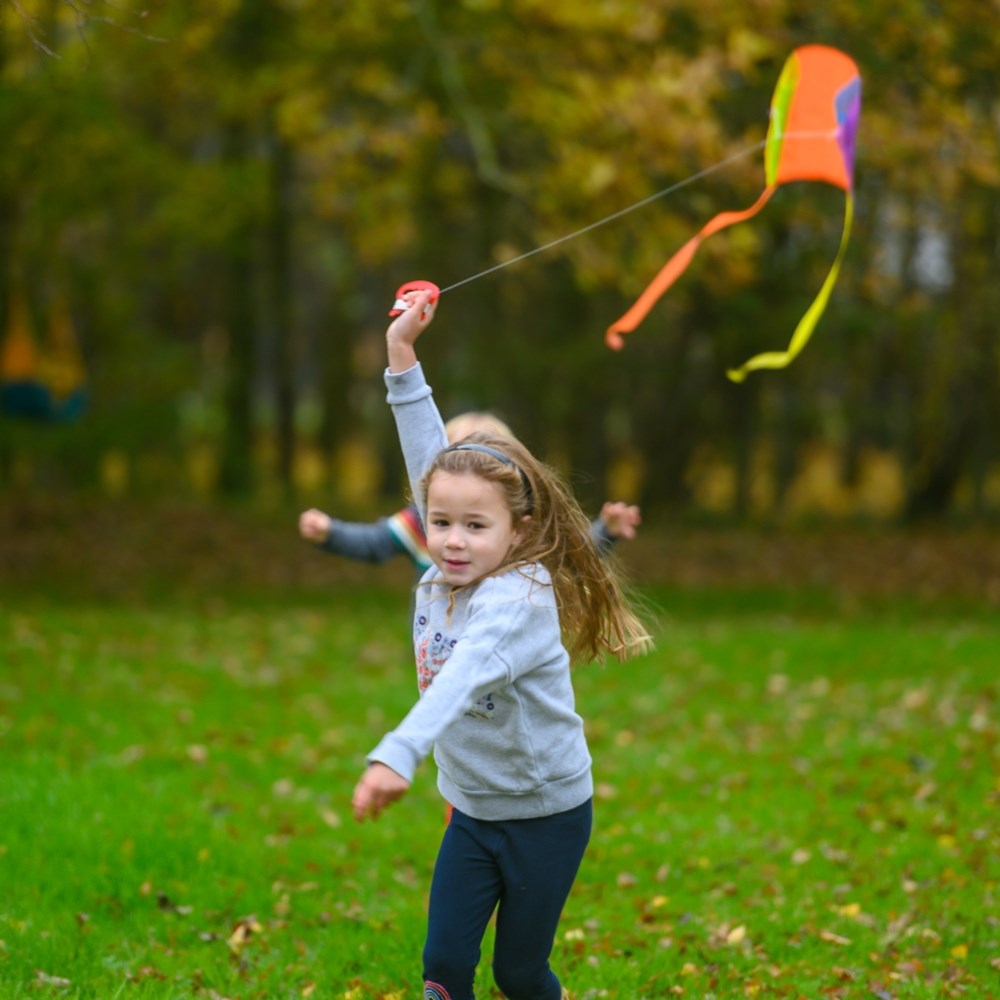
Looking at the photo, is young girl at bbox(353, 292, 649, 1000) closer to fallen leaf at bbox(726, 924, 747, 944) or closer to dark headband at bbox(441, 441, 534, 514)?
dark headband at bbox(441, 441, 534, 514)

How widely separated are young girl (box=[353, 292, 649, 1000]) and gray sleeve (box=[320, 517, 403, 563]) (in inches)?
63.2

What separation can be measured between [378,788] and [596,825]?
3.80m

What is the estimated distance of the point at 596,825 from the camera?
6.57 meters

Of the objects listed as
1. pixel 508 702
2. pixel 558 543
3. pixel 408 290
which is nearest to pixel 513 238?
pixel 408 290

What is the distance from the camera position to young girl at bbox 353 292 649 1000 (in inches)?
136

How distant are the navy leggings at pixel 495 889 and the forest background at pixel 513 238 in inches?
213

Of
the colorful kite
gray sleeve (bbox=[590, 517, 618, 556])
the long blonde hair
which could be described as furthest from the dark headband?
the colorful kite

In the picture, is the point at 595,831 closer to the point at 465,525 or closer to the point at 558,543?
the point at 558,543

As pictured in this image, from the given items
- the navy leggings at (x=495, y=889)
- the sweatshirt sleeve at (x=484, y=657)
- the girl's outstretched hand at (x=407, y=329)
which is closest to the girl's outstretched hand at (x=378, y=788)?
the sweatshirt sleeve at (x=484, y=657)

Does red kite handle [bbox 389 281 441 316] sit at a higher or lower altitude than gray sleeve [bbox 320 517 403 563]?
higher

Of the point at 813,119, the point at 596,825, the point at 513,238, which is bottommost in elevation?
the point at 596,825

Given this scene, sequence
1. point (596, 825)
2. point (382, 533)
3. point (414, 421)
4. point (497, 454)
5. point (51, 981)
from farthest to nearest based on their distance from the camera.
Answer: point (596, 825) → point (382, 533) → point (51, 981) → point (414, 421) → point (497, 454)

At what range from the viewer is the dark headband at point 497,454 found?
11.6ft

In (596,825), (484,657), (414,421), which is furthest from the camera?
(596,825)
